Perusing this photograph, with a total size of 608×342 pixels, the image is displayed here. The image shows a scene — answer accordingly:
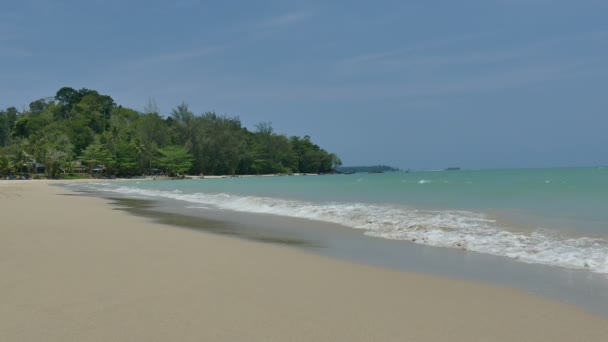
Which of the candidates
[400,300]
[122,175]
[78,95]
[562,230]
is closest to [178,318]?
[400,300]

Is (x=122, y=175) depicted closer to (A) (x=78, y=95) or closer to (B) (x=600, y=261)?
(A) (x=78, y=95)

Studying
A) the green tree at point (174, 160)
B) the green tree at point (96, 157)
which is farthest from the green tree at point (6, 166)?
the green tree at point (174, 160)

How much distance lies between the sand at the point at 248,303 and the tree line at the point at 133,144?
209 feet

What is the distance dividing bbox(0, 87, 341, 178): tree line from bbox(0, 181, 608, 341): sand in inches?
2513

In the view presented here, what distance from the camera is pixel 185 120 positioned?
297 feet

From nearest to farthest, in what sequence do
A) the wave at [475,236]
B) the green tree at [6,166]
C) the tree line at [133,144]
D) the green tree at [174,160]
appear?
the wave at [475,236], the green tree at [6,166], the tree line at [133,144], the green tree at [174,160]

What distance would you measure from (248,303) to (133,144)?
76933 millimetres

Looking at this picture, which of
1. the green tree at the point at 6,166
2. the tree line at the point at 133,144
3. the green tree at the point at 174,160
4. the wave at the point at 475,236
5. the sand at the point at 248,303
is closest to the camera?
the sand at the point at 248,303

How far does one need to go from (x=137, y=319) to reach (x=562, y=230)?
897 centimetres

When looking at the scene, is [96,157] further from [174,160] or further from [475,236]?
[475,236]

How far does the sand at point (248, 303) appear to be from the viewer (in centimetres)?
335

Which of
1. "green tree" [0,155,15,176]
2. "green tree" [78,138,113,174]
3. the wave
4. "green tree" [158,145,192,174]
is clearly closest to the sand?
the wave

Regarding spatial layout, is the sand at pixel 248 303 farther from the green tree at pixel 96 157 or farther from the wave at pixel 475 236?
the green tree at pixel 96 157

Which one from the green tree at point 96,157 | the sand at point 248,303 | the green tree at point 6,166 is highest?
the green tree at point 96,157
